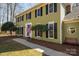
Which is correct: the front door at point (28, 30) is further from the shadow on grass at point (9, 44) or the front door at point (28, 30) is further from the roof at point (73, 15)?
the roof at point (73, 15)

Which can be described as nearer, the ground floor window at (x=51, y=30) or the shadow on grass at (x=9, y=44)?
the shadow on grass at (x=9, y=44)

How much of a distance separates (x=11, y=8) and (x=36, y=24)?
2.22 m

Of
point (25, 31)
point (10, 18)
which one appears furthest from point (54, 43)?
point (10, 18)

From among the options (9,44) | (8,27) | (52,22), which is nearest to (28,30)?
(9,44)

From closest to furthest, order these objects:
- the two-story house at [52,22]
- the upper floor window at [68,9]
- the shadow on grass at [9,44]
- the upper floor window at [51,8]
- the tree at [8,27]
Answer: the tree at [8,27]
the shadow on grass at [9,44]
the two-story house at [52,22]
the upper floor window at [68,9]
the upper floor window at [51,8]

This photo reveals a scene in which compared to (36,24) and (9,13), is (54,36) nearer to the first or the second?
(36,24)

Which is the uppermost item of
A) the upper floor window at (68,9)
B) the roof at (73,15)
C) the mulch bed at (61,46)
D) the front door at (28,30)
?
the upper floor window at (68,9)

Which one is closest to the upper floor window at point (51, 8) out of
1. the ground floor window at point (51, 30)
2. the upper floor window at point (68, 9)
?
the upper floor window at point (68, 9)

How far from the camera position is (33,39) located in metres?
12.3

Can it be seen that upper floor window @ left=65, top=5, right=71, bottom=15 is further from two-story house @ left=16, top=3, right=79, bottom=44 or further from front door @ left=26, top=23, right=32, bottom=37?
front door @ left=26, top=23, right=32, bottom=37

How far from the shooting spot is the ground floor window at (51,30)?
44.9ft

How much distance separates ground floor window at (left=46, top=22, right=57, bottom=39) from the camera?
13672mm

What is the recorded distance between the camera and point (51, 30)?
46.0ft

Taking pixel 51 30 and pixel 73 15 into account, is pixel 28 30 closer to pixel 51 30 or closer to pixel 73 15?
pixel 51 30
